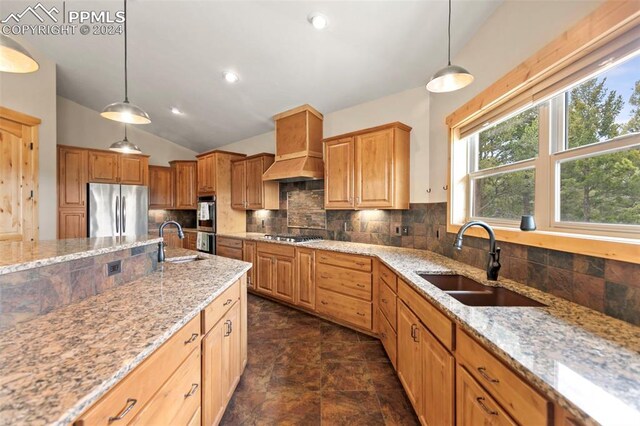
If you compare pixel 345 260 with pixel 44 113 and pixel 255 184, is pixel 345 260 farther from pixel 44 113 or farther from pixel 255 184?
pixel 44 113

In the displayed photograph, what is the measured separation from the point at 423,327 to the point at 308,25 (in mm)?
2635

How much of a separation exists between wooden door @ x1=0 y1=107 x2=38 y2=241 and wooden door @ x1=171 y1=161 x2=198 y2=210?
242 centimetres

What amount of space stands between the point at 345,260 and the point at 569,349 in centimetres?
206

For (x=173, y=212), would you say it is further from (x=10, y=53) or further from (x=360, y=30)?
(x=360, y=30)

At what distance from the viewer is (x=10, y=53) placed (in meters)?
1.28

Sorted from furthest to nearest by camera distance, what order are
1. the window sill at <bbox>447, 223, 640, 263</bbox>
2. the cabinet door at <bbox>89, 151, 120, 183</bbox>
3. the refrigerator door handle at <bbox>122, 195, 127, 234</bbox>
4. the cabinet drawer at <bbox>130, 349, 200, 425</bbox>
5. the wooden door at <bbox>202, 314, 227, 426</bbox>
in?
the refrigerator door handle at <bbox>122, 195, 127, 234</bbox> < the cabinet door at <bbox>89, 151, 120, 183</bbox> < the wooden door at <bbox>202, 314, 227, 426</bbox> < the window sill at <bbox>447, 223, 640, 263</bbox> < the cabinet drawer at <bbox>130, 349, 200, 425</bbox>

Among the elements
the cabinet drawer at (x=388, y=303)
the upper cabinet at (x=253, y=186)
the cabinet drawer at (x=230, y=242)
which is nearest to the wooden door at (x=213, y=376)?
the cabinet drawer at (x=388, y=303)

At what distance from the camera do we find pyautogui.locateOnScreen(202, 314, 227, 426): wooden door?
4.43 feet

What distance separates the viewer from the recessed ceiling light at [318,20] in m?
2.12

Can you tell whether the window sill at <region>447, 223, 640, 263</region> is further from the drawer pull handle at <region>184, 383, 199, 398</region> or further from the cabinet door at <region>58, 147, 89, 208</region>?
the cabinet door at <region>58, 147, 89, 208</region>

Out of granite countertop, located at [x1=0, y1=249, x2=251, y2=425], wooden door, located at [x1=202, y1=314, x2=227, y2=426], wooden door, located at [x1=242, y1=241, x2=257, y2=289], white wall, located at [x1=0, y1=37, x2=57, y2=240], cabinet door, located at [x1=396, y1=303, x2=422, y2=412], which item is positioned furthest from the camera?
wooden door, located at [x1=242, y1=241, x2=257, y2=289]

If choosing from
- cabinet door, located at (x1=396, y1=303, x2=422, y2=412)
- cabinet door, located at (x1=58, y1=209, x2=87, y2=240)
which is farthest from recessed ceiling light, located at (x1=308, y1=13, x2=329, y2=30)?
cabinet door, located at (x1=58, y1=209, x2=87, y2=240)

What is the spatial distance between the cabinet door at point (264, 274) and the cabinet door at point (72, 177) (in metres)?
3.20

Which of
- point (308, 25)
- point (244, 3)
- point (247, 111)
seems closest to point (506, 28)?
point (308, 25)
